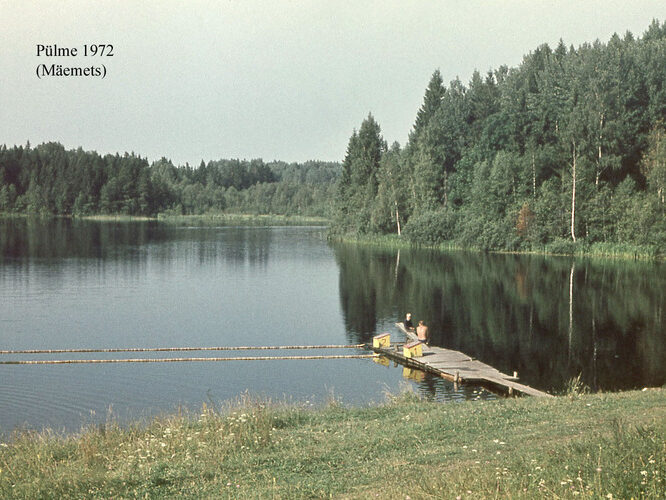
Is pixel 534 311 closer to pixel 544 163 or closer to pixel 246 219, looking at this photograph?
pixel 544 163

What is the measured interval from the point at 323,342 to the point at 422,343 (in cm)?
671

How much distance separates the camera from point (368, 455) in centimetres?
1244

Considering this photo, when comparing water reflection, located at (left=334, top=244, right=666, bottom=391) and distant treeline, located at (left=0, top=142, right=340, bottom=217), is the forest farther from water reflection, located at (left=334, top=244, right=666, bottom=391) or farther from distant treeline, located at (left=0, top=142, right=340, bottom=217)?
distant treeline, located at (left=0, top=142, right=340, bottom=217)

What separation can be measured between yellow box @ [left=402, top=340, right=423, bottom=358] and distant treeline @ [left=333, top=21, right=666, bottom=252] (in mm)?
44324

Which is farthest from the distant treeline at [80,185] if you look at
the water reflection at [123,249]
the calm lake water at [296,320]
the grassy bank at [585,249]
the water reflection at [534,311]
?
the water reflection at [534,311]

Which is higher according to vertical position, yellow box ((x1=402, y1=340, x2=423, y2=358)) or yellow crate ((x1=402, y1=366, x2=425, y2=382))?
yellow box ((x1=402, y1=340, x2=423, y2=358))

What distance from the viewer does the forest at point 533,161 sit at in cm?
7219

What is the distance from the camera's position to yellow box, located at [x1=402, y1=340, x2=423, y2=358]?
29547mm

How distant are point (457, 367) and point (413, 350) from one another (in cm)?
235

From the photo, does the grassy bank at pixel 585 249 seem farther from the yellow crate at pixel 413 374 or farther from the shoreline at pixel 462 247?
the yellow crate at pixel 413 374

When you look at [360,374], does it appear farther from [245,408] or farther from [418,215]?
[418,215]

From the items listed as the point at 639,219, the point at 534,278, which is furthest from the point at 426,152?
the point at 534,278

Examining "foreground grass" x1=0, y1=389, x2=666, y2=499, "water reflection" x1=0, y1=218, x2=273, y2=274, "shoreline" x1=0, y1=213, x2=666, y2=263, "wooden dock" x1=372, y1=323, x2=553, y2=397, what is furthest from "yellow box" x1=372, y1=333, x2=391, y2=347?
"shoreline" x1=0, y1=213, x2=666, y2=263

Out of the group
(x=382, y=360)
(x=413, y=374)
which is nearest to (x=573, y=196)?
(x=382, y=360)
